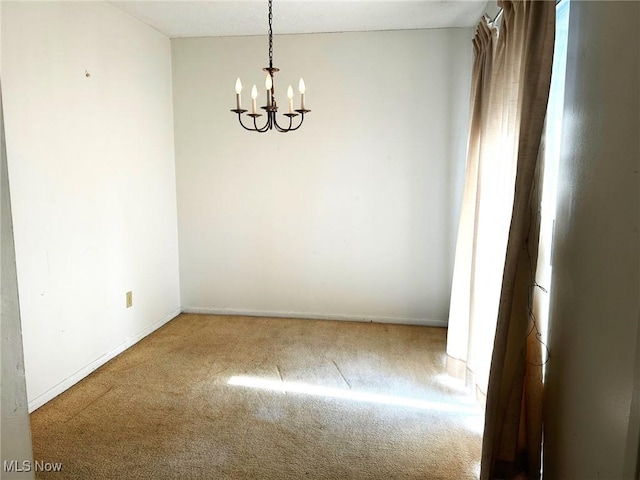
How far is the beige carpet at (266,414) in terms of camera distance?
6.61ft

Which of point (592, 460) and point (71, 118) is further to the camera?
point (71, 118)

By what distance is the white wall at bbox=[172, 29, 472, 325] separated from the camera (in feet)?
12.1

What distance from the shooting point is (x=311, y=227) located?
12.9 ft

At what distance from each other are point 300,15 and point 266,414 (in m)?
2.74

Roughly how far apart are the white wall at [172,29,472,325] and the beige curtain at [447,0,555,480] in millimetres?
897

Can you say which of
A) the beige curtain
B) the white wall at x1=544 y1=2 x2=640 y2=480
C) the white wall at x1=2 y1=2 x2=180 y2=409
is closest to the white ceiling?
the white wall at x1=2 y1=2 x2=180 y2=409

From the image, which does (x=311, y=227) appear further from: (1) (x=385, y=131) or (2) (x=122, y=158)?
(2) (x=122, y=158)

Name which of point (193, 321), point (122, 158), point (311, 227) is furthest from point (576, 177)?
point (193, 321)

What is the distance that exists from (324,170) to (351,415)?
210 centimetres

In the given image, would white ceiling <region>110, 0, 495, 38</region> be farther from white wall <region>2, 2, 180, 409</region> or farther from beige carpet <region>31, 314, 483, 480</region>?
beige carpet <region>31, 314, 483, 480</region>

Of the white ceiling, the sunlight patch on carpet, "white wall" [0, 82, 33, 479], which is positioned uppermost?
the white ceiling

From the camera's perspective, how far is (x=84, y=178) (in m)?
2.85

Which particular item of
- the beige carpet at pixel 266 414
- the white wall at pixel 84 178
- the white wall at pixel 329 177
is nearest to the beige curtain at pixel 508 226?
the beige carpet at pixel 266 414

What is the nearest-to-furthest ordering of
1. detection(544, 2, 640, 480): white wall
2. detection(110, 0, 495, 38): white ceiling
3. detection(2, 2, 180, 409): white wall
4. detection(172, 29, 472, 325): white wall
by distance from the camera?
detection(544, 2, 640, 480): white wall
detection(2, 2, 180, 409): white wall
detection(110, 0, 495, 38): white ceiling
detection(172, 29, 472, 325): white wall
